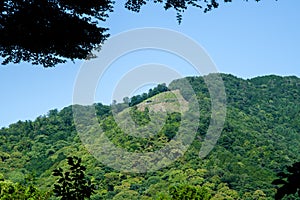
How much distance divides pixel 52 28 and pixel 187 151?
81.8m

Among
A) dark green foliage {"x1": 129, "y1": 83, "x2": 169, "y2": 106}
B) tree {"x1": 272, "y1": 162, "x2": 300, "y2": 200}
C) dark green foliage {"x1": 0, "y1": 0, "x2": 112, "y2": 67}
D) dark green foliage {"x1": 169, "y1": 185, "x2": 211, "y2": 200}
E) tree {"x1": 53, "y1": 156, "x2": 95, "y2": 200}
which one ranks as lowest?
dark green foliage {"x1": 169, "y1": 185, "x2": 211, "y2": 200}

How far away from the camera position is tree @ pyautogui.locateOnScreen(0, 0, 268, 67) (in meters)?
5.38

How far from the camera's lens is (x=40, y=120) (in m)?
104

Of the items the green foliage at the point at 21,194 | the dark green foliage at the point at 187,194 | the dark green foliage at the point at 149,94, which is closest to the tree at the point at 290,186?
the green foliage at the point at 21,194

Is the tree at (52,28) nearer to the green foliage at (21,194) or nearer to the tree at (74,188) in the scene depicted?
the tree at (74,188)

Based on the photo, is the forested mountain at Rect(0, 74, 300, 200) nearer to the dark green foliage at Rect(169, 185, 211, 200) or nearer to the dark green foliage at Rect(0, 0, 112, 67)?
the dark green foliage at Rect(169, 185, 211, 200)

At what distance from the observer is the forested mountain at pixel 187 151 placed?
70.6 metres

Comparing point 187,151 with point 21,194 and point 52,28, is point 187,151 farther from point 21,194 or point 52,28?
point 52,28

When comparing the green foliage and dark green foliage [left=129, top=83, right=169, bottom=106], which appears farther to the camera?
dark green foliage [left=129, top=83, right=169, bottom=106]

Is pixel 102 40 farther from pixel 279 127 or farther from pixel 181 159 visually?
pixel 279 127

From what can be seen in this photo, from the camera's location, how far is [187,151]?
86188 millimetres

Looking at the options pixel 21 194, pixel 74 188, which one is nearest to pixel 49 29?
pixel 74 188

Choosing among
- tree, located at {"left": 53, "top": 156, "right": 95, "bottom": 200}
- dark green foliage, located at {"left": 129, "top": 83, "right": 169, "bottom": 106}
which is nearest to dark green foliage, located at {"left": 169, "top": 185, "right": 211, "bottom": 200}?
tree, located at {"left": 53, "top": 156, "right": 95, "bottom": 200}

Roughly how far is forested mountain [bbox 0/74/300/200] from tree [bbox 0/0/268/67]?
47668 mm
